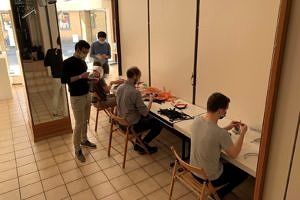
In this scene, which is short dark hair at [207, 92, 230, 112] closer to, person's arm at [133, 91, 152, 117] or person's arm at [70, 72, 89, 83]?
person's arm at [133, 91, 152, 117]

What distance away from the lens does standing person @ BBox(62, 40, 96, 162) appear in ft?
9.66

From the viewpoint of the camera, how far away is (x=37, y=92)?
12.6 feet

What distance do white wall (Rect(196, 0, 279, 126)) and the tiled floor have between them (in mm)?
997

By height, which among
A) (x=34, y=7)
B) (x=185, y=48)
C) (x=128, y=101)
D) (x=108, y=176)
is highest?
(x=34, y=7)

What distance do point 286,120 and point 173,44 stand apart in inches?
93.3

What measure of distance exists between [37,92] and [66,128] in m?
0.74

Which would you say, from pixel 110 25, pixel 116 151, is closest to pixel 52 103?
pixel 116 151

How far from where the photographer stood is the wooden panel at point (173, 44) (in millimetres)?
3146

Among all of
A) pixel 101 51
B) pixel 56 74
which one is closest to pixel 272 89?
pixel 56 74

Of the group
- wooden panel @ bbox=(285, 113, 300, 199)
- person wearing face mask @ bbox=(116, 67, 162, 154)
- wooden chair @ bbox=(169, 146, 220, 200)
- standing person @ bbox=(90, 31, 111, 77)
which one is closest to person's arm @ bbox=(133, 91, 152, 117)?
person wearing face mask @ bbox=(116, 67, 162, 154)

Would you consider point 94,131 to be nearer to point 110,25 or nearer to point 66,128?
point 66,128

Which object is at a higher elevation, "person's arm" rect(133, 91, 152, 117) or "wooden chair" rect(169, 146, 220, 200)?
"person's arm" rect(133, 91, 152, 117)

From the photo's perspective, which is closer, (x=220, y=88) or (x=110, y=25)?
(x=220, y=88)

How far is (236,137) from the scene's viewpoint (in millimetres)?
2404
